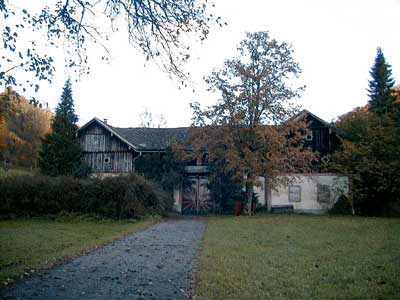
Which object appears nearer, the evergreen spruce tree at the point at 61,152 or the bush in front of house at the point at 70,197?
the bush in front of house at the point at 70,197

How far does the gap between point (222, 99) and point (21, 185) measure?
537 inches

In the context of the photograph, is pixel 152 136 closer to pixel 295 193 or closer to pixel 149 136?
pixel 149 136

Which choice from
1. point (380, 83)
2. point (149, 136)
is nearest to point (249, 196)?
point (149, 136)

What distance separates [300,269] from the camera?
7344mm

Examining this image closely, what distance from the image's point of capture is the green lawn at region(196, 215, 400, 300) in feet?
18.6

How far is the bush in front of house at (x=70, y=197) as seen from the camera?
1978 cm

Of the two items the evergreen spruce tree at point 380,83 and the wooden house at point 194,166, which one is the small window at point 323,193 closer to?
the wooden house at point 194,166

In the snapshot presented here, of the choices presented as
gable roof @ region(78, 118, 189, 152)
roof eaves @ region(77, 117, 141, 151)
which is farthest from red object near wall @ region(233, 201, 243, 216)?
roof eaves @ region(77, 117, 141, 151)

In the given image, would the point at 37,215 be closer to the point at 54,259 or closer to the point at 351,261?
the point at 54,259

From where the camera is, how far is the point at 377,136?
2634 cm

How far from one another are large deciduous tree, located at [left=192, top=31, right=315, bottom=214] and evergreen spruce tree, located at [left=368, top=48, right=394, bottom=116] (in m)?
21.0

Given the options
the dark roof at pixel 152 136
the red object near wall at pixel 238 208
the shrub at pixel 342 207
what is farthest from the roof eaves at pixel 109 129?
the shrub at pixel 342 207

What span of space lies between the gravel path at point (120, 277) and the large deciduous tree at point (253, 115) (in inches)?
550

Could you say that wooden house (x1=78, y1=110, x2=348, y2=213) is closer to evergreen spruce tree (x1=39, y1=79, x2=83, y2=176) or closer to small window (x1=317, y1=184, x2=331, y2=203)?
small window (x1=317, y1=184, x2=331, y2=203)
